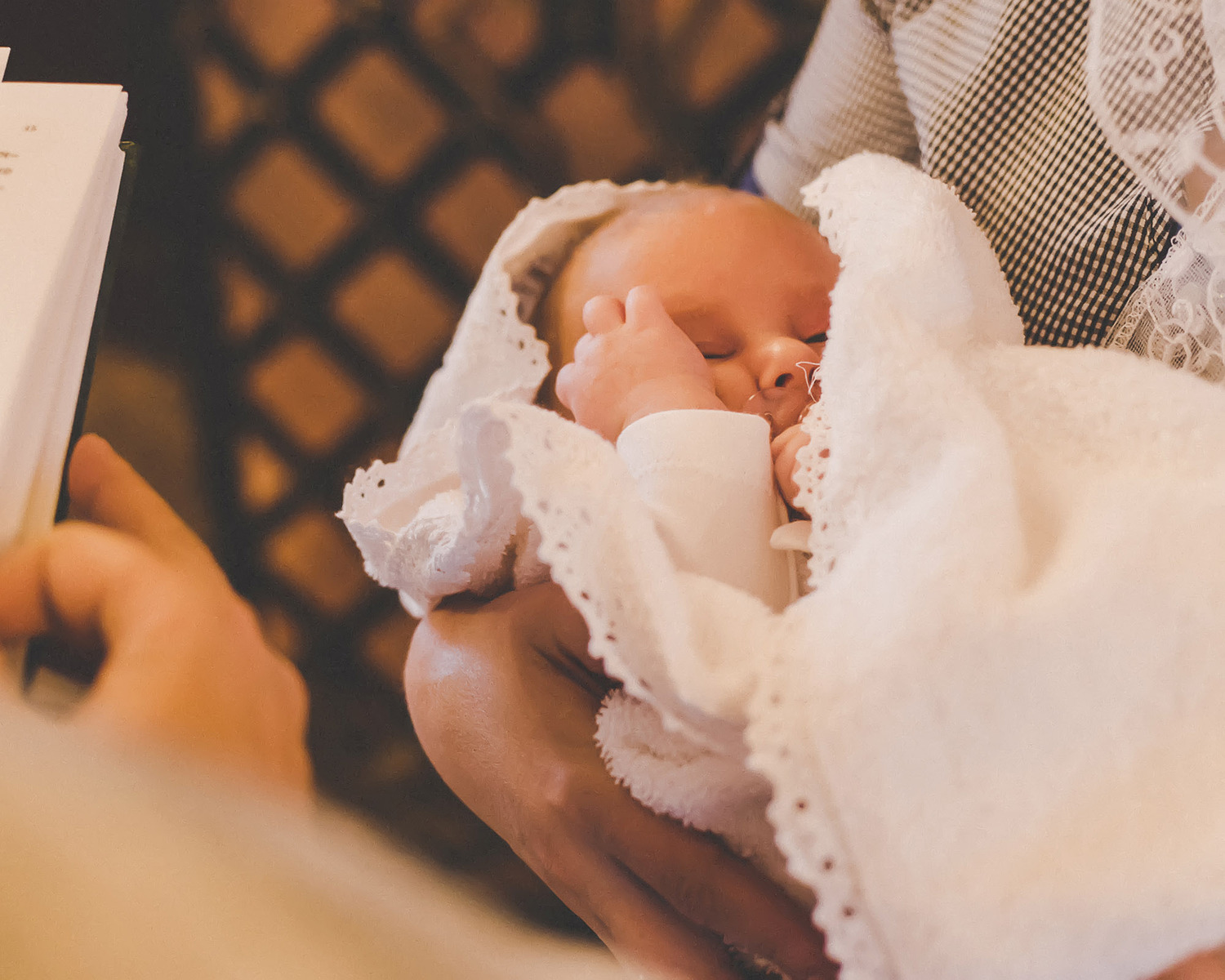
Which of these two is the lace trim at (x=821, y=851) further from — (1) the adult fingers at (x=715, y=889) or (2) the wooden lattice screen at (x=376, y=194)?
(2) the wooden lattice screen at (x=376, y=194)

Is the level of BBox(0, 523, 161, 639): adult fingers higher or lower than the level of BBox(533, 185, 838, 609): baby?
lower

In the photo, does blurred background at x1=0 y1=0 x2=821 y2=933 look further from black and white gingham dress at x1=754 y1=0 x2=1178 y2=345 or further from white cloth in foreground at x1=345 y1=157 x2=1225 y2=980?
white cloth in foreground at x1=345 y1=157 x2=1225 y2=980

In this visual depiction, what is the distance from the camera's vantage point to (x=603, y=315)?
1.79 ft

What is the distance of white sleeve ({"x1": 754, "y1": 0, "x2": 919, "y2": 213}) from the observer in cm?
70

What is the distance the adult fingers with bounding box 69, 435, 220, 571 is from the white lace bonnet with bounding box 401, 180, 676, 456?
0.22 meters

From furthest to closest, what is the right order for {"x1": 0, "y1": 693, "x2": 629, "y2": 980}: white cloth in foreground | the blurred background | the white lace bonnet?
1. the blurred background
2. the white lace bonnet
3. {"x1": 0, "y1": 693, "x2": 629, "y2": 980}: white cloth in foreground

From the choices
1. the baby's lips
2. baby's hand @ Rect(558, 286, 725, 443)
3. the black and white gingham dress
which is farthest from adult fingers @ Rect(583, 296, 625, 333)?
the black and white gingham dress

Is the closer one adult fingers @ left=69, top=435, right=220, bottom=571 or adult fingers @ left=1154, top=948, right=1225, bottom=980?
adult fingers @ left=1154, top=948, right=1225, bottom=980

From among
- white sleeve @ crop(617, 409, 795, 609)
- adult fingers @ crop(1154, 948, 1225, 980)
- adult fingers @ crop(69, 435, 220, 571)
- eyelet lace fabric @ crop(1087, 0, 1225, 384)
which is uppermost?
eyelet lace fabric @ crop(1087, 0, 1225, 384)

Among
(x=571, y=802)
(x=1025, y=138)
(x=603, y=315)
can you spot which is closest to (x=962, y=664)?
(x=571, y=802)

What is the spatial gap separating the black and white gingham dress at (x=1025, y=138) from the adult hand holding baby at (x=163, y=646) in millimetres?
519

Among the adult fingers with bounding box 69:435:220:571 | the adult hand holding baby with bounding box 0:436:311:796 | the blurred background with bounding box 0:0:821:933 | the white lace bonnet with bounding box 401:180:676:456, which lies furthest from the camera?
the blurred background with bounding box 0:0:821:933

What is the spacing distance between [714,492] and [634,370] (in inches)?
4.8

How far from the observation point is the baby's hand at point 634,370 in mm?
490
